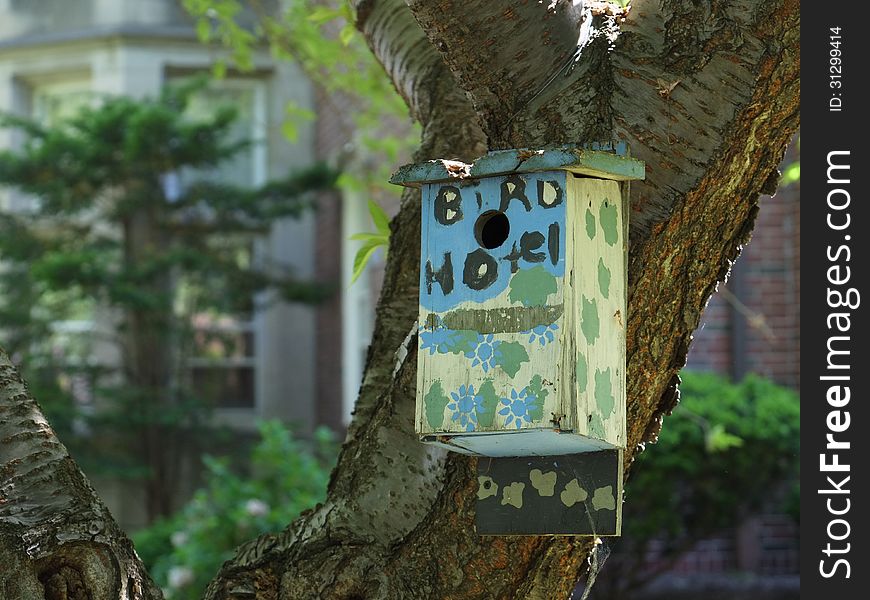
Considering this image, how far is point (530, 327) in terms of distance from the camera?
1773 mm

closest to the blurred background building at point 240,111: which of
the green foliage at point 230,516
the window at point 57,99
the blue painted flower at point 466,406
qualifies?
the window at point 57,99

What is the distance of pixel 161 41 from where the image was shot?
1123 centimetres

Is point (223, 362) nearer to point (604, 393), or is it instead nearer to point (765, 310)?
point (765, 310)

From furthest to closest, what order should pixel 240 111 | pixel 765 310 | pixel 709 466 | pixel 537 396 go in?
1. pixel 240 111
2. pixel 765 310
3. pixel 709 466
4. pixel 537 396

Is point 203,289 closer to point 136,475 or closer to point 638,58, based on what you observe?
point 136,475

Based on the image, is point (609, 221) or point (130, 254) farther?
point (130, 254)

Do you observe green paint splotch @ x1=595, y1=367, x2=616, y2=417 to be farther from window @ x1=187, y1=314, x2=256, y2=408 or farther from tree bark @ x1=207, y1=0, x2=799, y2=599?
window @ x1=187, y1=314, x2=256, y2=408

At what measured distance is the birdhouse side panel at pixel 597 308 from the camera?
1.75 meters

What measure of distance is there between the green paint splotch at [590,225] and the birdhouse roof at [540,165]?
59 mm

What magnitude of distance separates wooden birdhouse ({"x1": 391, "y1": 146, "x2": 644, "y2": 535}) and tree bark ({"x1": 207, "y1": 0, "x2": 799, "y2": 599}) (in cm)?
8

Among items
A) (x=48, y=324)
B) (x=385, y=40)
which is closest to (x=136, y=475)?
(x=48, y=324)

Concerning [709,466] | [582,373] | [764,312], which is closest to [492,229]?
[582,373]

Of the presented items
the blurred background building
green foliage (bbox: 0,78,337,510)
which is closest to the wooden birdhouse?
green foliage (bbox: 0,78,337,510)

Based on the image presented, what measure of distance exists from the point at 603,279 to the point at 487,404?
0.26m
